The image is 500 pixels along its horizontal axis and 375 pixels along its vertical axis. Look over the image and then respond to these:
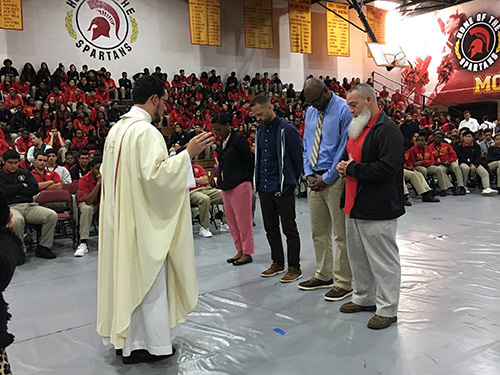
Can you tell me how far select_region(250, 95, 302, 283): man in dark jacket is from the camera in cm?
409

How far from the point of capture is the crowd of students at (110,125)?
277 inches

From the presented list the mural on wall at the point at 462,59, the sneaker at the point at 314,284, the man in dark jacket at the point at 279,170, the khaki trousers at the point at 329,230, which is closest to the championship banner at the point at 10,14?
the man in dark jacket at the point at 279,170

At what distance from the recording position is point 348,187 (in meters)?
3.14

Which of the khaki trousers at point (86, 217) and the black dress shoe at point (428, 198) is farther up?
the khaki trousers at point (86, 217)

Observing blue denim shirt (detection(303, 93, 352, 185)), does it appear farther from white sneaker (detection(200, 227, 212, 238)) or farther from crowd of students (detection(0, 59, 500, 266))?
crowd of students (detection(0, 59, 500, 266))

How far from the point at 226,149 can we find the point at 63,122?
804 cm

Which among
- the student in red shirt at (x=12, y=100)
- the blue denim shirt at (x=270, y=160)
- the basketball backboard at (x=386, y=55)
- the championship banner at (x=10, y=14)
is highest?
the championship banner at (x=10, y=14)

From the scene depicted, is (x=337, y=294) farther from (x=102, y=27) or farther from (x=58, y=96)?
(x=102, y=27)

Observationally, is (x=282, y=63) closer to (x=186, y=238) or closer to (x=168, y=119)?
(x=168, y=119)

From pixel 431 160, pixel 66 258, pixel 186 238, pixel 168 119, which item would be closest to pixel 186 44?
pixel 168 119

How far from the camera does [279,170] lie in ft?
13.5

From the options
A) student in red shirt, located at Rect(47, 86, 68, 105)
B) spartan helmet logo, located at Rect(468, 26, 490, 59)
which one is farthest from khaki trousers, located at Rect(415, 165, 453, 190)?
spartan helmet logo, located at Rect(468, 26, 490, 59)

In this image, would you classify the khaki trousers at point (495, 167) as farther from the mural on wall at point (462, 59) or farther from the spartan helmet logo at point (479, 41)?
the spartan helmet logo at point (479, 41)

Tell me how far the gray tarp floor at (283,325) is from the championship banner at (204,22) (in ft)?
35.6
